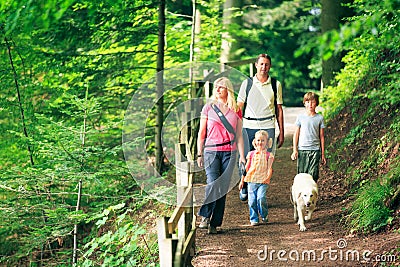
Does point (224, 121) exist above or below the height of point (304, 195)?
above

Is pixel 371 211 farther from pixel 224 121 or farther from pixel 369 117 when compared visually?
pixel 369 117

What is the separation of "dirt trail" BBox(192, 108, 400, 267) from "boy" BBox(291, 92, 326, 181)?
736 millimetres

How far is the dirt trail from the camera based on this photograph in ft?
25.1

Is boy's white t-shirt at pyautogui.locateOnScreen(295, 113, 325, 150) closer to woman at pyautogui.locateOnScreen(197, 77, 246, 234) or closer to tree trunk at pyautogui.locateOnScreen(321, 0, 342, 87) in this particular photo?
woman at pyautogui.locateOnScreen(197, 77, 246, 234)

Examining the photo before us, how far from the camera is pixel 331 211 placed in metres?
9.66

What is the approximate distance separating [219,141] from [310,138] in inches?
63.3

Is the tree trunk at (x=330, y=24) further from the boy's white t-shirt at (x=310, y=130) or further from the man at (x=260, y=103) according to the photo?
the man at (x=260, y=103)

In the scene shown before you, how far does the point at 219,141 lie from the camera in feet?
28.4

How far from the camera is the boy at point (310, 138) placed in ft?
31.0

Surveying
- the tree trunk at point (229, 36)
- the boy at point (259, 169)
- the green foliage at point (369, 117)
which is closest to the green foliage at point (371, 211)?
the green foliage at point (369, 117)

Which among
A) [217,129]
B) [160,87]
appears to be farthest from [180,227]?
[160,87]

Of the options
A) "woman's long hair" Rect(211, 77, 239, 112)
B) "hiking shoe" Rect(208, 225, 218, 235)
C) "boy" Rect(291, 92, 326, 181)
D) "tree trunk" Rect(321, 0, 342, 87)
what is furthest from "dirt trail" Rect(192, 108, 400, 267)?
"tree trunk" Rect(321, 0, 342, 87)

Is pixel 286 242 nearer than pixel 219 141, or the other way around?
pixel 286 242

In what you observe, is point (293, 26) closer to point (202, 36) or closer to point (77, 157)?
point (202, 36)
